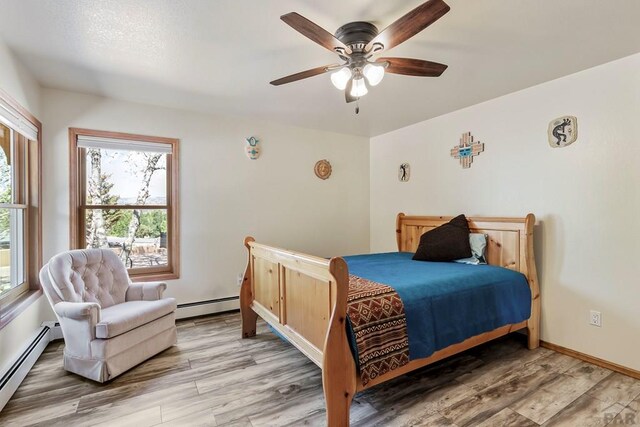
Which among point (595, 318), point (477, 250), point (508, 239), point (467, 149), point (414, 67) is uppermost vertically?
point (414, 67)

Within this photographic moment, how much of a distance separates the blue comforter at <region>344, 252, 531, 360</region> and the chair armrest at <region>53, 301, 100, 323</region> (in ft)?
6.32

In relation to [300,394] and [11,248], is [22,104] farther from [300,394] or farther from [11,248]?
[300,394]

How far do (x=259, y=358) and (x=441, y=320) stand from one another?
1494mm

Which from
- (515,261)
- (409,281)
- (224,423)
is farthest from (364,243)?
(224,423)

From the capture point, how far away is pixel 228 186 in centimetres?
374

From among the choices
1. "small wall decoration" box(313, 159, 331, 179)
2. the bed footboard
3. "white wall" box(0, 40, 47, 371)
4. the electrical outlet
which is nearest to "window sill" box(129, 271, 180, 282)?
"white wall" box(0, 40, 47, 371)

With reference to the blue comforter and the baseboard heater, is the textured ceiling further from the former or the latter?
the baseboard heater

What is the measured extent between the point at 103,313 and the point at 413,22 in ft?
9.58

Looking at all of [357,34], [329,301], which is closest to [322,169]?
[357,34]

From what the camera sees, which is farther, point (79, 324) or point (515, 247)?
point (515, 247)

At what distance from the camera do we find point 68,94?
2.97 meters

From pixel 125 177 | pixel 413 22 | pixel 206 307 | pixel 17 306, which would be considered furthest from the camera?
pixel 206 307

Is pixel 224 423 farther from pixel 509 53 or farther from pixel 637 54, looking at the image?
pixel 637 54

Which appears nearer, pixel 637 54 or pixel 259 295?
pixel 637 54
